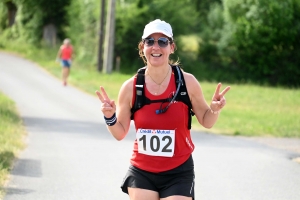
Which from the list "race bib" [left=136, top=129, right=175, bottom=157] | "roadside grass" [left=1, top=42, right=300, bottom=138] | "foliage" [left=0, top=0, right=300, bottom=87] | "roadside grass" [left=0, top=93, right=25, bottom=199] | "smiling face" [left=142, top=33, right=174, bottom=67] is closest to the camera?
"race bib" [left=136, top=129, right=175, bottom=157]

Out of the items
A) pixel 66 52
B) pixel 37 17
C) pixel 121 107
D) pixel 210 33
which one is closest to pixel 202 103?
pixel 121 107

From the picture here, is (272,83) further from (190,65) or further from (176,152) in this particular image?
(176,152)

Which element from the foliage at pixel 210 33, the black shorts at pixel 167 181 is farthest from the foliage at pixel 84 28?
the black shorts at pixel 167 181

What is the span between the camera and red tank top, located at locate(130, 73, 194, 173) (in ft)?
18.1

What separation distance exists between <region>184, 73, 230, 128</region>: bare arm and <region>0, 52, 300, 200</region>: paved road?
3063 millimetres

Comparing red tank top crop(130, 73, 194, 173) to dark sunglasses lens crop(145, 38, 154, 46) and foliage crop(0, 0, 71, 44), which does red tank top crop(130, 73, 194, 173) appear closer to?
dark sunglasses lens crop(145, 38, 154, 46)

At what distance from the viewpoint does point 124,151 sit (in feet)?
41.1

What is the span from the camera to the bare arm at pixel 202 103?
18.4 feet

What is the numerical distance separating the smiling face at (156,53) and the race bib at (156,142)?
517 mm

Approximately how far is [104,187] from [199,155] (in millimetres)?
3401

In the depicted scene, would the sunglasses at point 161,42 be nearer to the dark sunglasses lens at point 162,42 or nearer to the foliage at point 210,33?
the dark sunglasses lens at point 162,42

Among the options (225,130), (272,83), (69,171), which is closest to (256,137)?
(225,130)

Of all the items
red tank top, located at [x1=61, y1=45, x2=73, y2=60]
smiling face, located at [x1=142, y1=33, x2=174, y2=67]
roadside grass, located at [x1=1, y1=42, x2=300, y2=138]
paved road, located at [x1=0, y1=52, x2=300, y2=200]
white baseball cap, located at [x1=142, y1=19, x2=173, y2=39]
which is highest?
red tank top, located at [x1=61, y1=45, x2=73, y2=60]

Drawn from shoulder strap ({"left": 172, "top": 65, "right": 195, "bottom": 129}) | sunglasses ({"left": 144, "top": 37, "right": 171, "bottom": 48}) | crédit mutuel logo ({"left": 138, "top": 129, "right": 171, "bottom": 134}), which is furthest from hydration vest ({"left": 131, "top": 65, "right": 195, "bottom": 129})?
sunglasses ({"left": 144, "top": 37, "right": 171, "bottom": 48})
